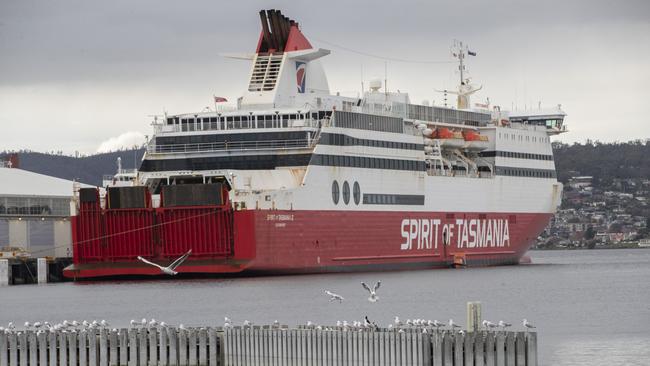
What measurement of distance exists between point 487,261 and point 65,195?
73.3 ft

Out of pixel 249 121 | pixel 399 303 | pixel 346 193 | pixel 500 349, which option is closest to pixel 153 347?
pixel 500 349

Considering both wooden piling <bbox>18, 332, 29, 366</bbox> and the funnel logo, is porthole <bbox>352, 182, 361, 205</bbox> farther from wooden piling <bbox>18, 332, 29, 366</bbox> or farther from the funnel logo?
wooden piling <bbox>18, 332, 29, 366</bbox>

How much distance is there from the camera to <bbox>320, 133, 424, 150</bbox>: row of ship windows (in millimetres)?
69625

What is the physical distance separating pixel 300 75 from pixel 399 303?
23.1 m

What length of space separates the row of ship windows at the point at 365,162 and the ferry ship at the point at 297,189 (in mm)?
76

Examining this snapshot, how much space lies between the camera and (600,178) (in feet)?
643

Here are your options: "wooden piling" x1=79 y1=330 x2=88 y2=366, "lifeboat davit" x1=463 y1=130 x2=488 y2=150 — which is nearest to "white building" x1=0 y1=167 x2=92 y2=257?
"lifeboat davit" x1=463 y1=130 x2=488 y2=150

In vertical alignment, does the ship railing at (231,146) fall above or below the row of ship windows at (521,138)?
below

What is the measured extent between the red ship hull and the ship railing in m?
3.13

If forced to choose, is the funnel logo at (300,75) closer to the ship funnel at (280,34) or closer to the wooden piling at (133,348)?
the ship funnel at (280,34)

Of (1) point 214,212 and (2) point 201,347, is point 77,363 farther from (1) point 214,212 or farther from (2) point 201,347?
(1) point 214,212

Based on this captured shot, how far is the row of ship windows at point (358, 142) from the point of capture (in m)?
69.6

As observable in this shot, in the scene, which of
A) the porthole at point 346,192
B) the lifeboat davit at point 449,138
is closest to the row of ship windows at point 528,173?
the lifeboat davit at point 449,138

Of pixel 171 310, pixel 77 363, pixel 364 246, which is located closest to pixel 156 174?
pixel 364 246
